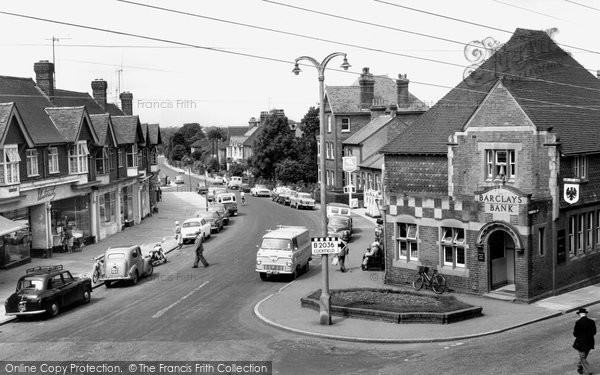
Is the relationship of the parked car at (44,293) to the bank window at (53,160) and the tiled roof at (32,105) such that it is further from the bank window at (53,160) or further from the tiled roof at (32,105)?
the bank window at (53,160)

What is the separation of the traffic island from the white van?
4710mm

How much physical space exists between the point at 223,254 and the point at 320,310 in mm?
17752

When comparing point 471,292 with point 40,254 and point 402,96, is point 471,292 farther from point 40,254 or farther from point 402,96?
point 402,96

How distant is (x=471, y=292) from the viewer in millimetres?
27547

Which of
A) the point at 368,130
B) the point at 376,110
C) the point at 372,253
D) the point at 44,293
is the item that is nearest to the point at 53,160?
the point at 44,293

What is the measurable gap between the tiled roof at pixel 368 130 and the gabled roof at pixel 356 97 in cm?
283

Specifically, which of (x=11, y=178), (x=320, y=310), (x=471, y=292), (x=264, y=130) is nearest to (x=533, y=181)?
(x=471, y=292)

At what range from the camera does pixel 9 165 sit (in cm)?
3625

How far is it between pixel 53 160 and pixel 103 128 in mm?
8299

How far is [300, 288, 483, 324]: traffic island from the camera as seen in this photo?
23.1 meters

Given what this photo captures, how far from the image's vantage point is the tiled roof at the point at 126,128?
55.6 metres

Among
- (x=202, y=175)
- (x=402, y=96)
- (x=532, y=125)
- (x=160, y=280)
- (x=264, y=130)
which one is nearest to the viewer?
(x=532, y=125)

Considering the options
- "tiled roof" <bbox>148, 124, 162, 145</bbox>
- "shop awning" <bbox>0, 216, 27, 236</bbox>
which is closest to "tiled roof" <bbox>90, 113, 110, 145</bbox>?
"shop awning" <bbox>0, 216, 27, 236</bbox>

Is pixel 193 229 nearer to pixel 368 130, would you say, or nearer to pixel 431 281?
pixel 431 281
